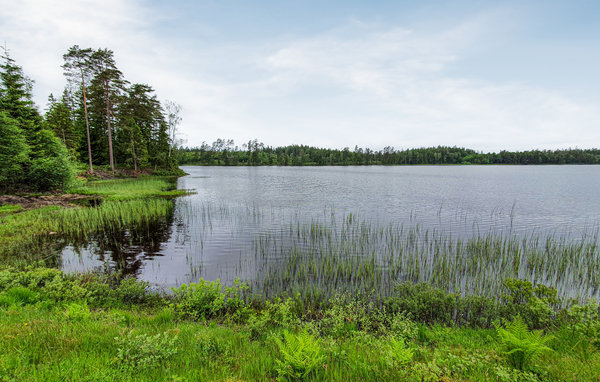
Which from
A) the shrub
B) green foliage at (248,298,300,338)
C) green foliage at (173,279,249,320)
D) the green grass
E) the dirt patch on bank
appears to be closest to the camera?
green foliage at (248,298,300,338)

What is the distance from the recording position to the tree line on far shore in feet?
89.8

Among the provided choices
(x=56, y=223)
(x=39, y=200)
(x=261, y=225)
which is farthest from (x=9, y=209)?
(x=261, y=225)

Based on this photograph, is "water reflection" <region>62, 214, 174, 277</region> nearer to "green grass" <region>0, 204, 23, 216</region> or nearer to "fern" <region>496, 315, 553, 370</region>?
"green grass" <region>0, 204, 23, 216</region>

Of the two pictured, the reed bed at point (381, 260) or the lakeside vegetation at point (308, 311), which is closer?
the lakeside vegetation at point (308, 311)

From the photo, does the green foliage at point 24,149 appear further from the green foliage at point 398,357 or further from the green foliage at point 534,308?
the green foliage at point 534,308

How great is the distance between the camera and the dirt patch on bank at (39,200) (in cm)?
2260

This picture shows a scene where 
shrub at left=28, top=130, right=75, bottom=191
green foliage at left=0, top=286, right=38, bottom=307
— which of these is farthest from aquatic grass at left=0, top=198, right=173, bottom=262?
shrub at left=28, top=130, right=75, bottom=191

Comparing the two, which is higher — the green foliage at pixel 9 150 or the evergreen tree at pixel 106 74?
the evergreen tree at pixel 106 74

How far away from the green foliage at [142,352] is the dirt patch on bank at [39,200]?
2636cm

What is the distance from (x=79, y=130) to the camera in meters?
55.6

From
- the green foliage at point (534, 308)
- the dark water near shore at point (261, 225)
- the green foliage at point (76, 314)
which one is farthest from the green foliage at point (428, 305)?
the green foliage at point (76, 314)

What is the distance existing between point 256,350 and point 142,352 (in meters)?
1.99

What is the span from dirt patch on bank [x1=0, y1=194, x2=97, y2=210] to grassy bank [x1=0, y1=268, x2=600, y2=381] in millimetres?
21493

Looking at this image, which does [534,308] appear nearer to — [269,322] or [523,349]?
[523,349]
